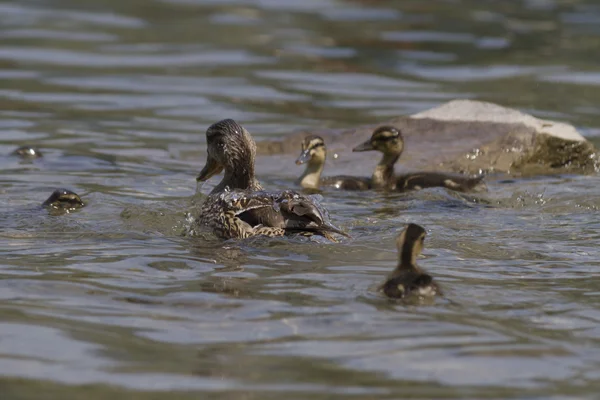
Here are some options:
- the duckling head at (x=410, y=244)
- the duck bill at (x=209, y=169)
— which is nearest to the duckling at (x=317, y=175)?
the duck bill at (x=209, y=169)

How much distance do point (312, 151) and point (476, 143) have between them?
1.67m

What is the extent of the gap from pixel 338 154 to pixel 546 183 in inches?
83.7

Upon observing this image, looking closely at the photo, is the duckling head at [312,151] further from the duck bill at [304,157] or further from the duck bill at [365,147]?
the duck bill at [365,147]

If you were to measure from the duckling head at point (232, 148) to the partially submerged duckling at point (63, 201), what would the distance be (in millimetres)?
969

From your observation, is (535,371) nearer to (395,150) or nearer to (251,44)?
(395,150)

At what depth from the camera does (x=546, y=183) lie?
9.84 m

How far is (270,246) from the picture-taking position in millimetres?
6855

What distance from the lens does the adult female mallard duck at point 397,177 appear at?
9438 mm

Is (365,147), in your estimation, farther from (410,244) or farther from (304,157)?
(410,244)

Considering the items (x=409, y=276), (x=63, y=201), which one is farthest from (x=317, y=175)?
(x=409, y=276)

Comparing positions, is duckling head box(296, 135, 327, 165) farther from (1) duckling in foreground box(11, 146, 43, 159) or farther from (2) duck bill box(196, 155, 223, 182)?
(1) duckling in foreground box(11, 146, 43, 159)

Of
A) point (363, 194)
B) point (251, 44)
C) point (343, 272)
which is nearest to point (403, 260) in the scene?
point (343, 272)

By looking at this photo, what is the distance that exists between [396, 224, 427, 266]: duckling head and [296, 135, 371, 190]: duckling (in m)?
3.92

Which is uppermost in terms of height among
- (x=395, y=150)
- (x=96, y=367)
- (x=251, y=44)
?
(x=251, y=44)
